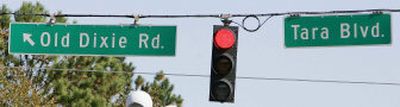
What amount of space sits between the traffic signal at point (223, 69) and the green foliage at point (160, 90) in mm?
40013

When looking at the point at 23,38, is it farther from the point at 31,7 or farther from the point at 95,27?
the point at 31,7

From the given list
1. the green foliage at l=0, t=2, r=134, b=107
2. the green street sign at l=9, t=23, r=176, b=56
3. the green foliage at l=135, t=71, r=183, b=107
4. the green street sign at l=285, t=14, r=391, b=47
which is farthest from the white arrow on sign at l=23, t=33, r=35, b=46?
the green foliage at l=135, t=71, r=183, b=107

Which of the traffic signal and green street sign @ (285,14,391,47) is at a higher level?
green street sign @ (285,14,391,47)

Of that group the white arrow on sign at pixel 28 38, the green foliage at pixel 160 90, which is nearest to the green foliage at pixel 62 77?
the green foliage at pixel 160 90

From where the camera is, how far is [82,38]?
15.2 meters

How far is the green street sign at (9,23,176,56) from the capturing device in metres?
15.1

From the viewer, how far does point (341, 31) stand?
14547mm

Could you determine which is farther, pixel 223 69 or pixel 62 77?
pixel 62 77

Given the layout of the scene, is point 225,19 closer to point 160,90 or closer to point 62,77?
point 62,77

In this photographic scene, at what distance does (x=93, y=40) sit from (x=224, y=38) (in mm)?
1922

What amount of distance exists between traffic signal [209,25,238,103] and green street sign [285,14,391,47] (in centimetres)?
77

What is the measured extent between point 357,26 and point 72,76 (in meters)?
33.7

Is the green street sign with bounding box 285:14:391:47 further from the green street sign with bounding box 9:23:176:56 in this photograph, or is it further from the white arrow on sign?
the white arrow on sign

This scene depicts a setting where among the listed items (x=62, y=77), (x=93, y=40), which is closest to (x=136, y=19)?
(x=93, y=40)
